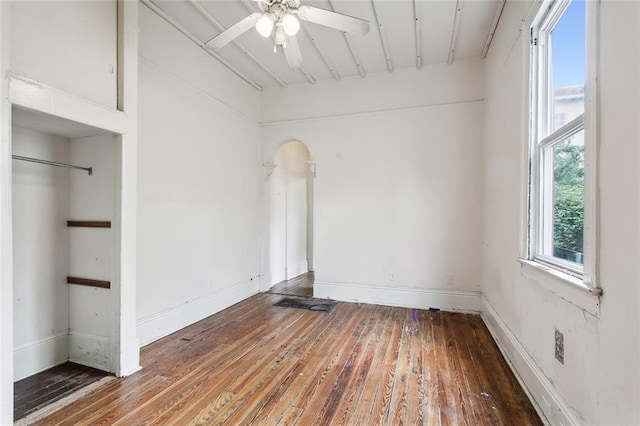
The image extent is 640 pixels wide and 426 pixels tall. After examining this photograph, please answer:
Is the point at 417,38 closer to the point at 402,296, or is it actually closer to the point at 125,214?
the point at 402,296

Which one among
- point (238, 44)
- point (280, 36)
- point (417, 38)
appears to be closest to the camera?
point (280, 36)

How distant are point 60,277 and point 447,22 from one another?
445 cm

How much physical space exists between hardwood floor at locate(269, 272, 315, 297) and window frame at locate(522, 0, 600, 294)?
3.31 metres

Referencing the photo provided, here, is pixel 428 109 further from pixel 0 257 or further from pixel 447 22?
pixel 0 257

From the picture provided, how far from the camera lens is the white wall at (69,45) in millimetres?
1802

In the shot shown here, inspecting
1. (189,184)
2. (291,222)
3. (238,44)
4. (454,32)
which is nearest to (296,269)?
(291,222)

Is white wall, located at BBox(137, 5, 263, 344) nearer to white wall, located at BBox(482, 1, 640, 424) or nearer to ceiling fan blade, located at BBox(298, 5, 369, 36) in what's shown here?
ceiling fan blade, located at BBox(298, 5, 369, 36)

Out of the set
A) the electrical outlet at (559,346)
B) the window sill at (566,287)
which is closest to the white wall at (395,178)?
the window sill at (566,287)

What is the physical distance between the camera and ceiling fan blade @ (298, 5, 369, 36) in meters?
2.03

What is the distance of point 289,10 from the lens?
6.82ft

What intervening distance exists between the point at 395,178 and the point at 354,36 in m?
1.88

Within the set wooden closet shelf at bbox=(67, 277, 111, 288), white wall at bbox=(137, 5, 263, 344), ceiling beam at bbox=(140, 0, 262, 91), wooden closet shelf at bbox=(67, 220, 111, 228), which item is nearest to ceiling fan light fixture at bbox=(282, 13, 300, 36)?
ceiling beam at bbox=(140, 0, 262, 91)

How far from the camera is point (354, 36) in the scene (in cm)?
346

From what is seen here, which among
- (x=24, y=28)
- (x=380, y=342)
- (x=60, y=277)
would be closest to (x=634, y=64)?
(x=380, y=342)
